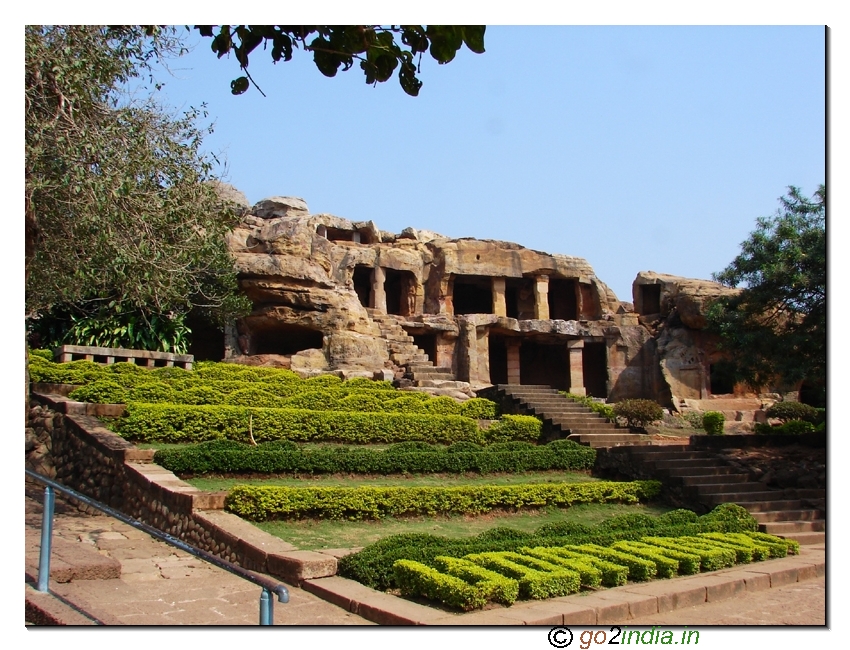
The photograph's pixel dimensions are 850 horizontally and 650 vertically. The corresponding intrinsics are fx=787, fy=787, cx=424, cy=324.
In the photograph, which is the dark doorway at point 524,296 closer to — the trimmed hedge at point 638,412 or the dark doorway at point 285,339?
the dark doorway at point 285,339

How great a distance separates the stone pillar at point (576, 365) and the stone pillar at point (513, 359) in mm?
1977

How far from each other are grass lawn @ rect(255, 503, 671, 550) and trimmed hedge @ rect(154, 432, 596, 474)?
185 centimetres

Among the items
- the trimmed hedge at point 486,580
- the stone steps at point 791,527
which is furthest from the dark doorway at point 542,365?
the trimmed hedge at point 486,580

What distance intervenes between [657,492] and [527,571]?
314 inches

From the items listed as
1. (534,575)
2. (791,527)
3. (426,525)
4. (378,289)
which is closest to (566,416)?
(791,527)

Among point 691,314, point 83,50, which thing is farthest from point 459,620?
point 691,314

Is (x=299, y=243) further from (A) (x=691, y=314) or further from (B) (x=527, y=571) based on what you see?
(B) (x=527, y=571)

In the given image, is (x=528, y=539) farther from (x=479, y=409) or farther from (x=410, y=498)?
(x=479, y=409)

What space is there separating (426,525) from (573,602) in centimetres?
435

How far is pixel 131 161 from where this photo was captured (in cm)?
1025

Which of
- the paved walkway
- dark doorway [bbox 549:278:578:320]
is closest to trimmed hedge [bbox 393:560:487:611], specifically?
the paved walkway

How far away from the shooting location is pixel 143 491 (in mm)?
10742

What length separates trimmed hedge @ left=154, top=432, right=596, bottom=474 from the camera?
38.7 feet

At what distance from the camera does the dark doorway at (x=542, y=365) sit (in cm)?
3328
